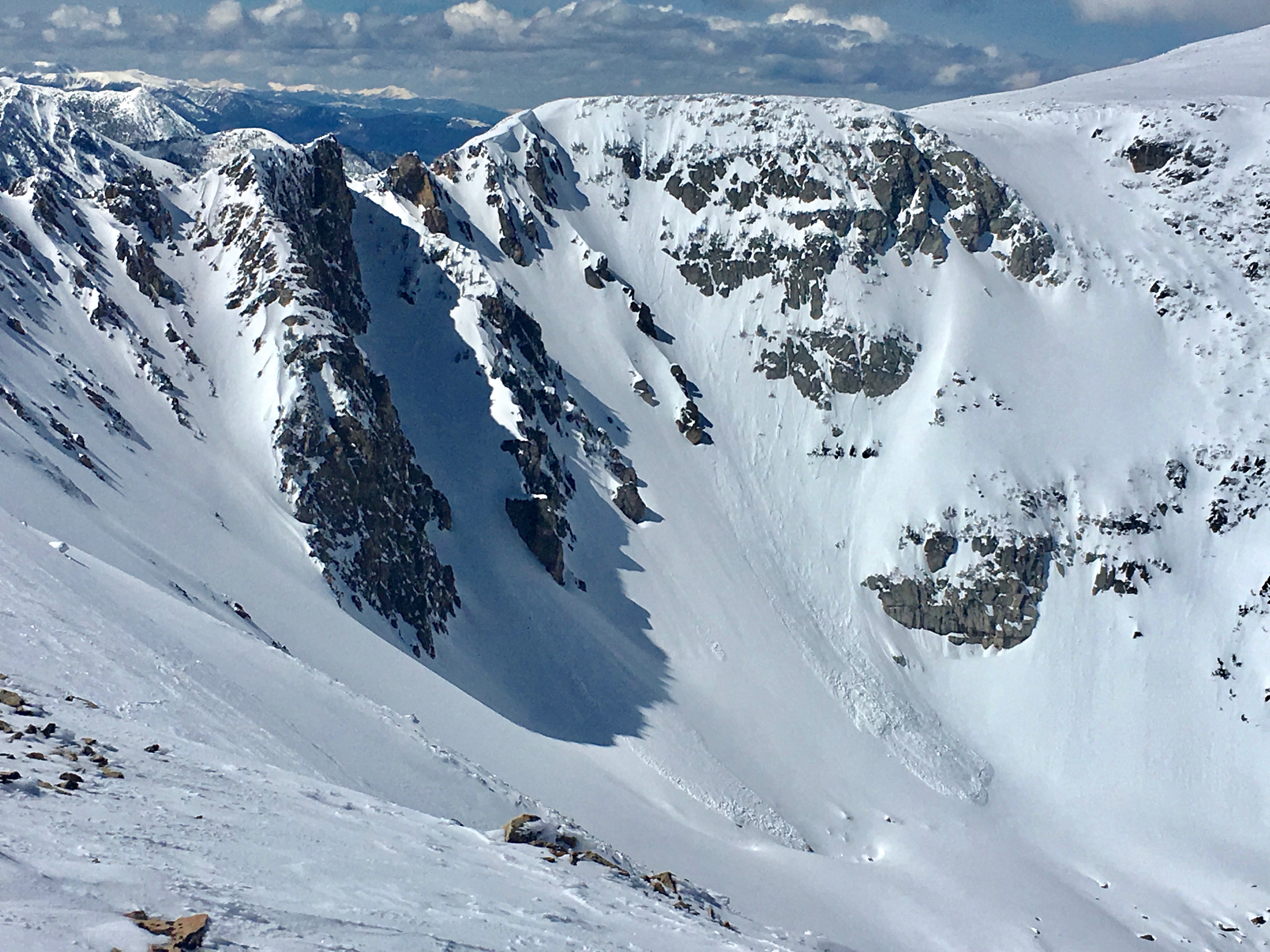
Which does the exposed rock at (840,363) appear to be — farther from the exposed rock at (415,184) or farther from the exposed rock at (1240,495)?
the exposed rock at (415,184)

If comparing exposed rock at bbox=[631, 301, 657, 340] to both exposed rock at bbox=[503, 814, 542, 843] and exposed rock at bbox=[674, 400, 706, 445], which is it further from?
exposed rock at bbox=[503, 814, 542, 843]

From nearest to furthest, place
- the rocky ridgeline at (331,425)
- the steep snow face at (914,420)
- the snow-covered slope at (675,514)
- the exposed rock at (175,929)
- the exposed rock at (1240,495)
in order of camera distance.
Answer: the exposed rock at (175,929) < the snow-covered slope at (675,514) < the rocky ridgeline at (331,425) < the steep snow face at (914,420) < the exposed rock at (1240,495)

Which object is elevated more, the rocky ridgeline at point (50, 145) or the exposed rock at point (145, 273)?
the rocky ridgeline at point (50, 145)

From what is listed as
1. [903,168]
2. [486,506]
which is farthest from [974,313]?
[486,506]

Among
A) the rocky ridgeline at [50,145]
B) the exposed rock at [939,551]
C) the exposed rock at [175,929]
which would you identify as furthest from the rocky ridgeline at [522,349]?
the exposed rock at [175,929]

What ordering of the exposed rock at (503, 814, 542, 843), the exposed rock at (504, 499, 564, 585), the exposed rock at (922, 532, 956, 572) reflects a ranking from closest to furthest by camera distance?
the exposed rock at (503, 814, 542, 843) < the exposed rock at (504, 499, 564, 585) < the exposed rock at (922, 532, 956, 572)

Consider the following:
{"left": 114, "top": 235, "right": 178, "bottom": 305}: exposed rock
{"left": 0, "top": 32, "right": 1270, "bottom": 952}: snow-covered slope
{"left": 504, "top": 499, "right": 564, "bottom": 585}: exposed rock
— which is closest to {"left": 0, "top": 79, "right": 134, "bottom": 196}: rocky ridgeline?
{"left": 0, "top": 32, "right": 1270, "bottom": 952}: snow-covered slope

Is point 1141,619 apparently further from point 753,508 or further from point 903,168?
point 903,168
